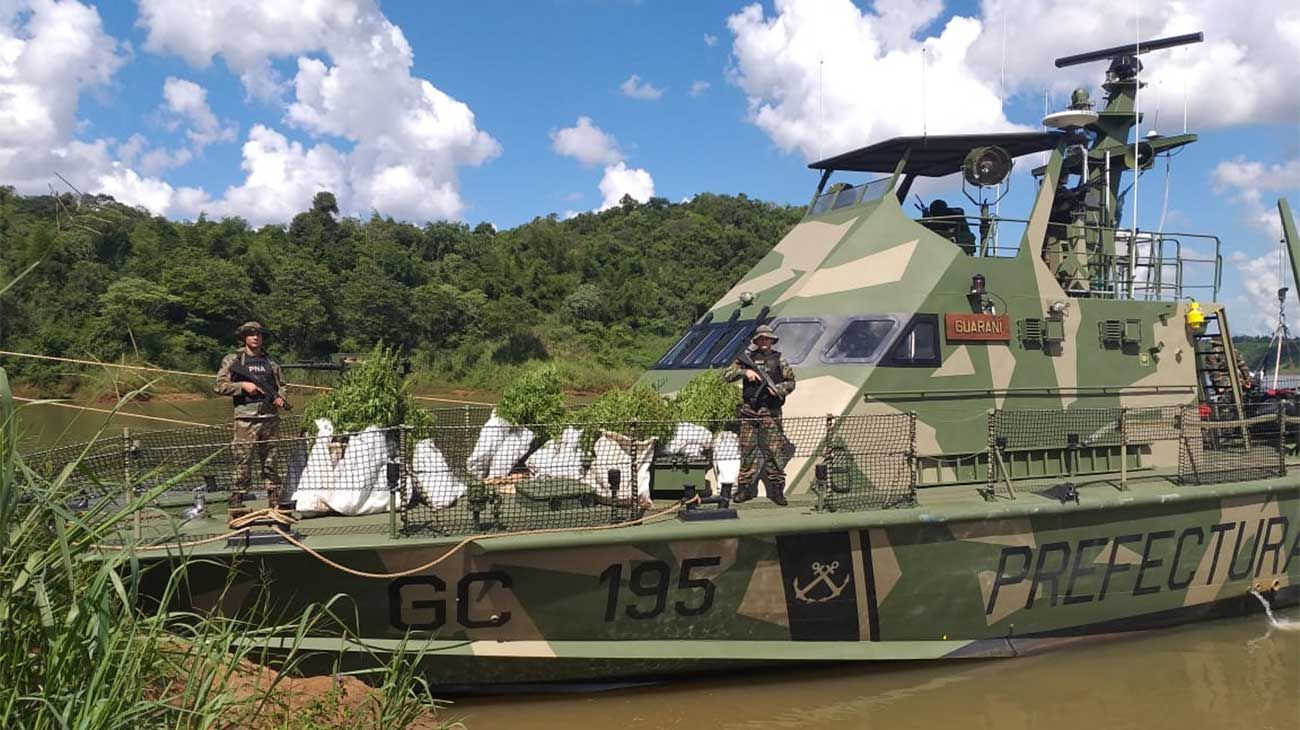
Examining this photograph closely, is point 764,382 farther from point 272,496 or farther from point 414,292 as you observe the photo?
→ point 414,292

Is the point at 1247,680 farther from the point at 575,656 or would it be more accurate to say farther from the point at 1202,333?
the point at 575,656

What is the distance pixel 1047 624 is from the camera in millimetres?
6566

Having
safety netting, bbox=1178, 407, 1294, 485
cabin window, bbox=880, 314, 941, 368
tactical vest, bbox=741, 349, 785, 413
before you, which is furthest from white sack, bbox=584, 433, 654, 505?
safety netting, bbox=1178, 407, 1294, 485

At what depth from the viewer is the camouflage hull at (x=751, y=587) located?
5129mm

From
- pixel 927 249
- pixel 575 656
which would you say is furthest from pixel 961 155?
pixel 575 656

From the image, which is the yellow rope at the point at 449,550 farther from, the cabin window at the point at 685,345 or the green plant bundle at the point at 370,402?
the cabin window at the point at 685,345

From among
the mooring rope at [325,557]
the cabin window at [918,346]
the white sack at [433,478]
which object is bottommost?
the mooring rope at [325,557]

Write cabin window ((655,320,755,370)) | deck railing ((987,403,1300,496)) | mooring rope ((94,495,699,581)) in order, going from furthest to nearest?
cabin window ((655,320,755,370))
deck railing ((987,403,1300,496))
mooring rope ((94,495,699,581))

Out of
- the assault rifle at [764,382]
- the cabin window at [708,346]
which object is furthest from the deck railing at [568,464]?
the cabin window at [708,346]

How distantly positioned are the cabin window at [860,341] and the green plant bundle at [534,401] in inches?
86.9

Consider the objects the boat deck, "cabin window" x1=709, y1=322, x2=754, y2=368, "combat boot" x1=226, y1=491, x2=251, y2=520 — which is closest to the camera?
the boat deck

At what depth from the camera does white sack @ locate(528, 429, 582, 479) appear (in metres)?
5.84

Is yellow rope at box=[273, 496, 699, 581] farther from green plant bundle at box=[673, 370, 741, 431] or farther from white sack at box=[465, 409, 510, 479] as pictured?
green plant bundle at box=[673, 370, 741, 431]

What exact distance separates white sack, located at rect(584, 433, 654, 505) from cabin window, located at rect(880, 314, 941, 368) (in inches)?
90.2
